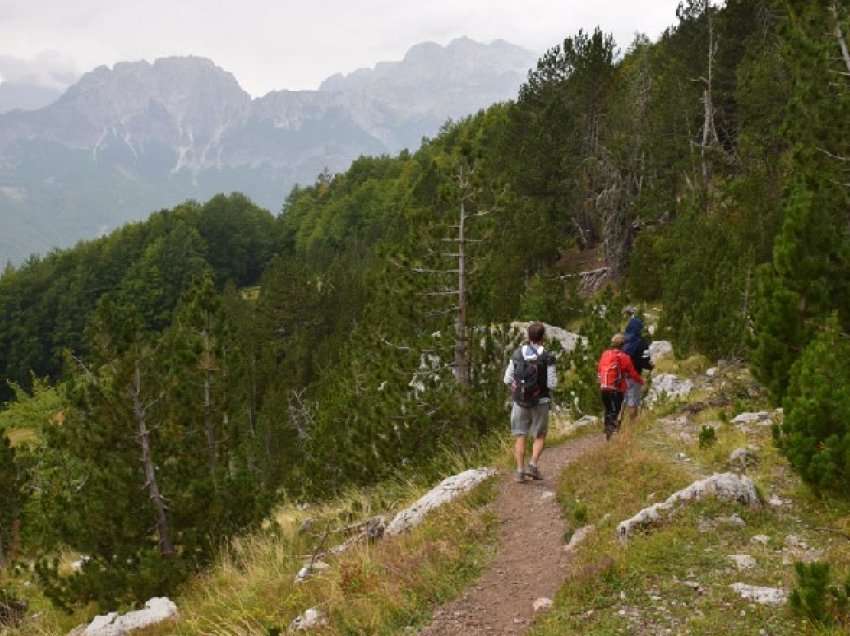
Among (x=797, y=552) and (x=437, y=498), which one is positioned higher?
(x=797, y=552)

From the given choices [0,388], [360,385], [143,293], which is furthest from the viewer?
[143,293]

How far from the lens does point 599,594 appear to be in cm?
573

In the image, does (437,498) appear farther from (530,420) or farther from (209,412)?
(209,412)

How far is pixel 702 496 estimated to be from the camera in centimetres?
699

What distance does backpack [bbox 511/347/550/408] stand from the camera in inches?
351

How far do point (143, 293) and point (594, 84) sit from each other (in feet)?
238

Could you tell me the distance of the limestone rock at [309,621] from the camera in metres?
6.33

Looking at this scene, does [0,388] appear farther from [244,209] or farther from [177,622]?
[177,622]

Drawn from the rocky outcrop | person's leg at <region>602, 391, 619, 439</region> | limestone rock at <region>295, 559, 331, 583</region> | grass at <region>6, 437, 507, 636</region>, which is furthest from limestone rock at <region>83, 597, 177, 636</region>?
person's leg at <region>602, 391, 619, 439</region>

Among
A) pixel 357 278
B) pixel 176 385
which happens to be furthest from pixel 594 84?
pixel 176 385

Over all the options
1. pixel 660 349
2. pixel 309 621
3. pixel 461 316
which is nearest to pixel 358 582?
pixel 309 621

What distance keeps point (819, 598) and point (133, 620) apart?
7.89 metres

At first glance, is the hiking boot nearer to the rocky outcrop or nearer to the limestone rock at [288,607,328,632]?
the limestone rock at [288,607,328,632]

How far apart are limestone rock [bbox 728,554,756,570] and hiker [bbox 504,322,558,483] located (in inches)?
128
